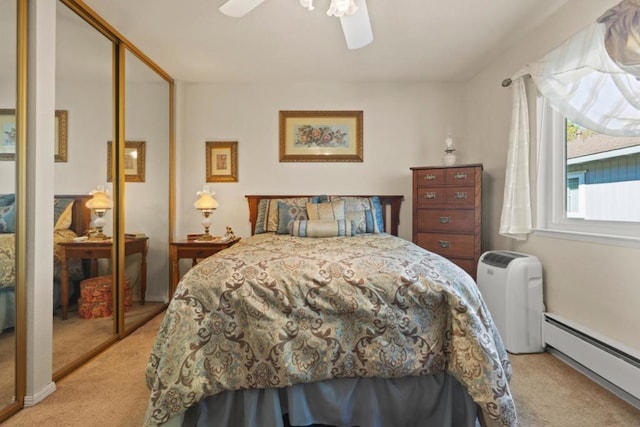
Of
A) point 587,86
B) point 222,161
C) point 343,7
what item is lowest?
point 222,161

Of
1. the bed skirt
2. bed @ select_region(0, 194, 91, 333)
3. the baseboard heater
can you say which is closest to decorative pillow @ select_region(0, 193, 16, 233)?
bed @ select_region(0, 194, 91, 333)

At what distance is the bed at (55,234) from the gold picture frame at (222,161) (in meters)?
1.38

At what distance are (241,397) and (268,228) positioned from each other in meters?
1.70

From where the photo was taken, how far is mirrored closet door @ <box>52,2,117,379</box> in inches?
74.8

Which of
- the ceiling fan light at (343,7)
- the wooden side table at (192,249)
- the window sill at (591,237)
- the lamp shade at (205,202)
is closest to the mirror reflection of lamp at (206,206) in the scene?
the lamp shade at (205,202)

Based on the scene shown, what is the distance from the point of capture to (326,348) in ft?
4.19

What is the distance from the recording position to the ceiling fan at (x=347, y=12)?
157 centimetres

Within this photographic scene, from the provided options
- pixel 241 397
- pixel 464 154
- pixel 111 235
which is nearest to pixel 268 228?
pixel 111 235

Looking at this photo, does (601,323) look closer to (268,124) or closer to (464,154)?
(464,154)

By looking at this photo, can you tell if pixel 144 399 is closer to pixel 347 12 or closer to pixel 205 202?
pixel 205 202

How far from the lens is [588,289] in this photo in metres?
1.92

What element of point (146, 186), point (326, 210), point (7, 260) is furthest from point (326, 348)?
point (146, 186)

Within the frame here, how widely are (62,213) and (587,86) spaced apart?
332 cm

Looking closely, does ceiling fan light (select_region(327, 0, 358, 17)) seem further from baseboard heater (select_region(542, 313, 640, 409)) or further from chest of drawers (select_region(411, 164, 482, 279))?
baseboard heater (select_region(542, 313, 640, 409))
